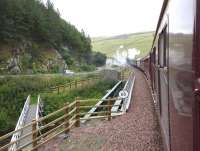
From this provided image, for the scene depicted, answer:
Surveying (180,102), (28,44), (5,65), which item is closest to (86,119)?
(180,102)

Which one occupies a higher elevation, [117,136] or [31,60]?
[31,60]

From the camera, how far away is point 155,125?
48.4ft

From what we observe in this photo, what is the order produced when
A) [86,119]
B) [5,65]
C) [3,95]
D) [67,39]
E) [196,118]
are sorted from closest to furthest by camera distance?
[196,118], [86,119], [3,95], [5,65], [67,39]

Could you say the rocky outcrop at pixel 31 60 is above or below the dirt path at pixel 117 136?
above

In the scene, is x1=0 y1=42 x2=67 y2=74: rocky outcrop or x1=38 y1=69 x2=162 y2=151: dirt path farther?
x1=0 y1=42 x2=67 y2=74: rocky outcrop

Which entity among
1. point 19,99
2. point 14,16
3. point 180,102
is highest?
point 14,16

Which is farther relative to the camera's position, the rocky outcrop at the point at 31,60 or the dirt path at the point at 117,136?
the rocky outcrop at the point at 31,60

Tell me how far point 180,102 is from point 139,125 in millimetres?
11980

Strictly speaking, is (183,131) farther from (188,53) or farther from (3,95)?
(3,95)

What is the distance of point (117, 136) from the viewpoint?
14.2 m

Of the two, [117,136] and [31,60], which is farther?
[31,60]

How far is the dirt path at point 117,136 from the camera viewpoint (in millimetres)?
12570

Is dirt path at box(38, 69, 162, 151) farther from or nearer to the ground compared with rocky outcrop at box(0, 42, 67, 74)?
nearer to the ground

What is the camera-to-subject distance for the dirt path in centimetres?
1257
